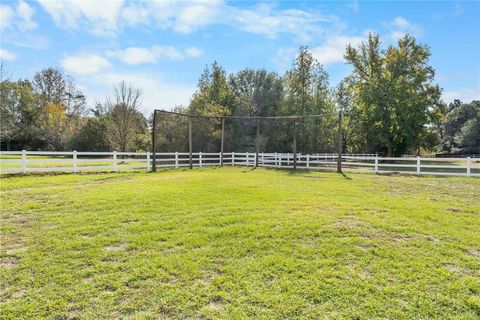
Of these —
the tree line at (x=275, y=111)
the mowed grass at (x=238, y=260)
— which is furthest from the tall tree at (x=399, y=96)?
the mowed grass at (x=238, y=260)

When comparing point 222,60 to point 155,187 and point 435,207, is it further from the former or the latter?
point 435,207

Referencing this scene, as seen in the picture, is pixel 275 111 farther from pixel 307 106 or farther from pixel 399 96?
pixel 399 96

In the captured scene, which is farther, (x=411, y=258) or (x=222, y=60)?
(x=222, y=60)

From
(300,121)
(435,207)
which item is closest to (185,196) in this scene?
(435,207)

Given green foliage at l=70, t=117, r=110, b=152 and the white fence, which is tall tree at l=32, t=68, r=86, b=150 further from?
the white fence

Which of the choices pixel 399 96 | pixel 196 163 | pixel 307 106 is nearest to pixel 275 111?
pixel 307 106

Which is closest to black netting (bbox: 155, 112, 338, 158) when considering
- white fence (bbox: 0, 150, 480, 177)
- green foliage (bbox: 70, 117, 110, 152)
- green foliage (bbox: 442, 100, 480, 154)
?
white fence (bbox: 0, 150, 480, 177)

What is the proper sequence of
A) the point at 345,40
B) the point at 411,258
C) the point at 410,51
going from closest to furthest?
the point at 411,258 → the point at 410,51 → the point at 345,40

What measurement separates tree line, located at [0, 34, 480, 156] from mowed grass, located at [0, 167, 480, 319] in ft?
58.4

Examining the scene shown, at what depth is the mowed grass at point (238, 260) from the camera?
2.82m

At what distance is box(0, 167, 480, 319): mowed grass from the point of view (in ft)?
9.25

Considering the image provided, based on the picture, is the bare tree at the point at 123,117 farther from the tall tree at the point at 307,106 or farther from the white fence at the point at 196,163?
the tall tree at the point at 307,106

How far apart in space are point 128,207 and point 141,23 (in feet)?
25.4

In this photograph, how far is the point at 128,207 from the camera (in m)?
5.98
